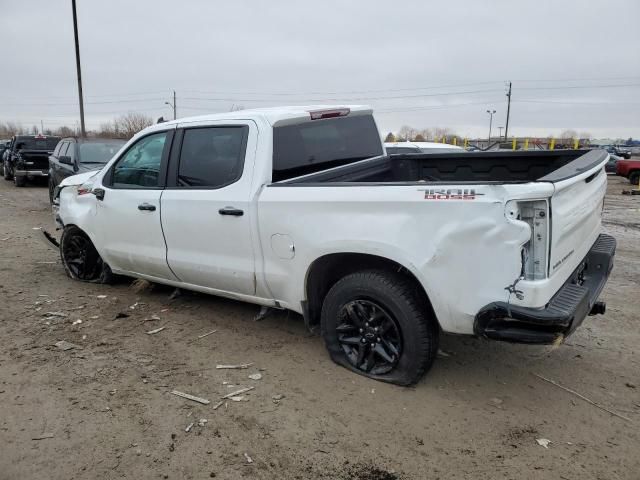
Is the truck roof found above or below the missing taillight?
above

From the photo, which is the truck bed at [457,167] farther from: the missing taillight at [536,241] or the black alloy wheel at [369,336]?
the missing taillight at [536,241]

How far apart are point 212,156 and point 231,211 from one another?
0.62 meters

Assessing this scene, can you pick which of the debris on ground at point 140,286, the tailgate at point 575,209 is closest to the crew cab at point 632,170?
the tailgate at point 575,209

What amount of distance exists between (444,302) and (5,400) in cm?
296

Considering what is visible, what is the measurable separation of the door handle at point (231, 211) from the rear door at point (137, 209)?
89 cm

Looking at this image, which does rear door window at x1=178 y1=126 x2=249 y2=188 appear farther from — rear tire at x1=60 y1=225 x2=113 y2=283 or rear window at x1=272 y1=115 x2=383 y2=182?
rear tire at x1=60 y1=225 x2=113 y2=283

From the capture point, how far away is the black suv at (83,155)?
34.7ft

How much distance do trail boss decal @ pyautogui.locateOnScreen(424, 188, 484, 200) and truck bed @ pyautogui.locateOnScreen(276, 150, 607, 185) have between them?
117cm

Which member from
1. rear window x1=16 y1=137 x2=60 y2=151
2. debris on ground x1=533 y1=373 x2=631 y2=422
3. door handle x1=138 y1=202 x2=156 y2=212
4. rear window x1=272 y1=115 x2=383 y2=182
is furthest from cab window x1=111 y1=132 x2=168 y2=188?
rear window x1=16 y1=137 x2=60 y2=151

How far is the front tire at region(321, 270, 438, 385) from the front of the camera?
338cm

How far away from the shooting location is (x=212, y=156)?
440cm

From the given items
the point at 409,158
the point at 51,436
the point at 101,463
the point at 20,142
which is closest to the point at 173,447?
the point at 101,463

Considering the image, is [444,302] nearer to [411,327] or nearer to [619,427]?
[411,327]

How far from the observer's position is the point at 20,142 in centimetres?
1939
